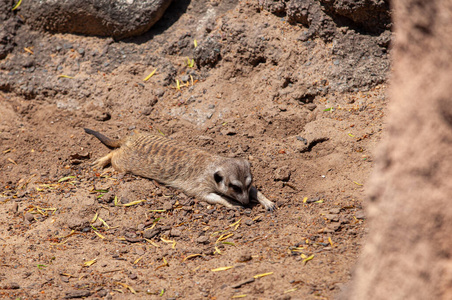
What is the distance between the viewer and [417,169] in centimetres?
151

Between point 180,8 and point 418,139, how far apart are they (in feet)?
15.3

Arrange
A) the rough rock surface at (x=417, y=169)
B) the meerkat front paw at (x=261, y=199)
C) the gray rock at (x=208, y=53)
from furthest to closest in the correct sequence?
the gray rock at (x=208, y=53) → the meerkat front paw at (x=261, y=199) → the rough rock surface at (x=417, y=169)

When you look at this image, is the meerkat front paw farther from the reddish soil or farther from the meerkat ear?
the meerkat ear

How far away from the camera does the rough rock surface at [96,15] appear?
536 centimetres

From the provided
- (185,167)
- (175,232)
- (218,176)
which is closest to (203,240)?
(175,232)

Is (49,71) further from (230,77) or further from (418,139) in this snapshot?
(418,139)

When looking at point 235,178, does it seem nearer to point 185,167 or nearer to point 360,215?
point 185,167

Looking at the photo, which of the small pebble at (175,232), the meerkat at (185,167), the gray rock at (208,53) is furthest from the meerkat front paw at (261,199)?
the gray rock at (208,53)

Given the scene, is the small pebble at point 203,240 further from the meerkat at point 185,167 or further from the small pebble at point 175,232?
the meerkat at point 185,167

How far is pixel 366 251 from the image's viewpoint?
1.64 metres

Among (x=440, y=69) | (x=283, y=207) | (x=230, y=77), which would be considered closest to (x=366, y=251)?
(x=440, y=69)

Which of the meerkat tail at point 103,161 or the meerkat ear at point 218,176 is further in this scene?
the meerkat tail at point 103,161

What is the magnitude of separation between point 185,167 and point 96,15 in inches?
98.8

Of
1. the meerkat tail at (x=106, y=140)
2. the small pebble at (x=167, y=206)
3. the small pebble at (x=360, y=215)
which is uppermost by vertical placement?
the small pebble at (x=360, y=215)
